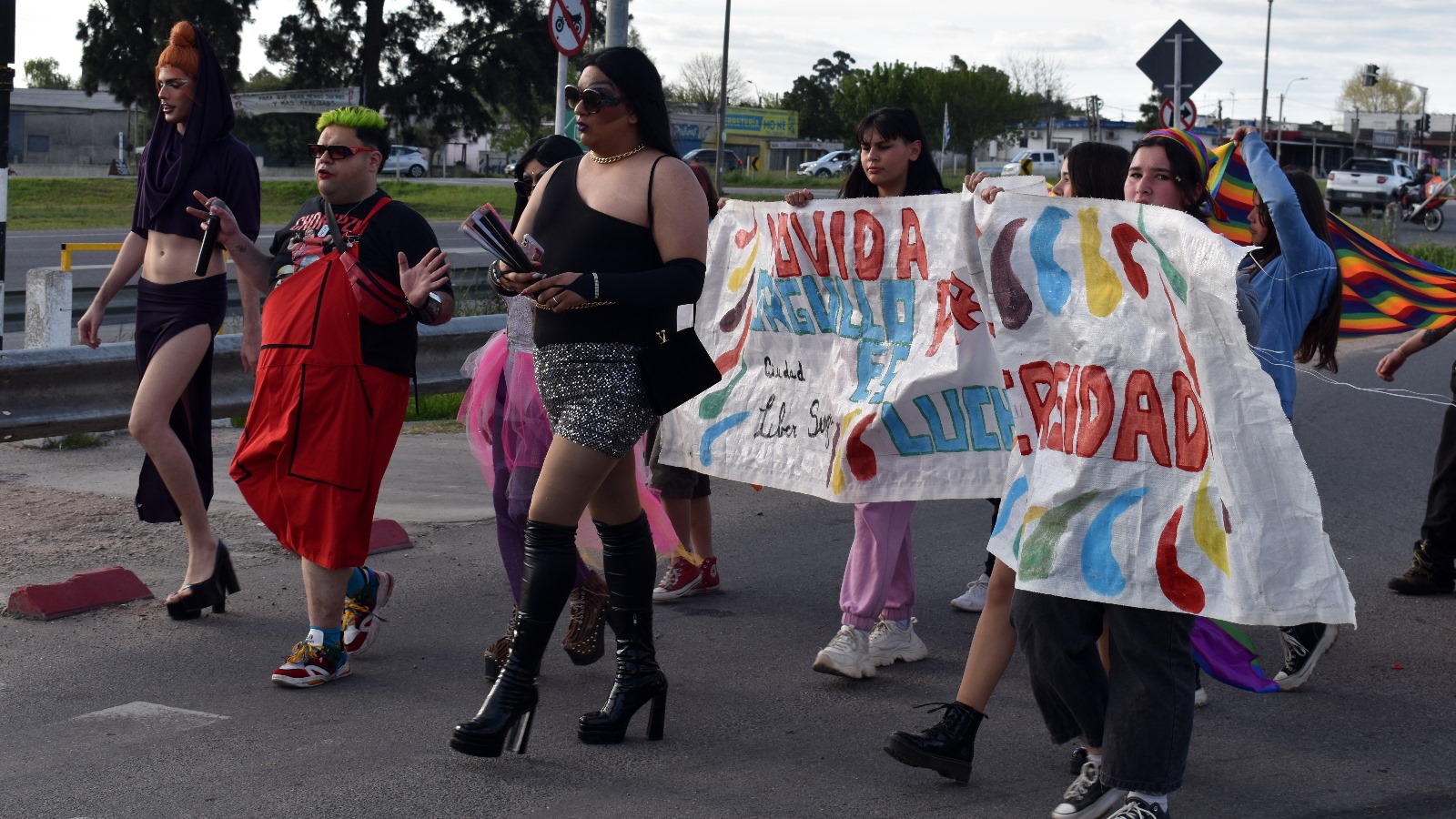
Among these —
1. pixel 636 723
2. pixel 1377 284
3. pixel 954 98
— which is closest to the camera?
pixel 636 723

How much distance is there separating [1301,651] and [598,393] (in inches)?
99.5

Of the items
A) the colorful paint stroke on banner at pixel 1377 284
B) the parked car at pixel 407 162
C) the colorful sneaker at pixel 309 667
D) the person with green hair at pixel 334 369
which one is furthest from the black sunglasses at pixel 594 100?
the parked car at pixel 407 162

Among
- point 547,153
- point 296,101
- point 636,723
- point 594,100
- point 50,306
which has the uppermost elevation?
point 296,101

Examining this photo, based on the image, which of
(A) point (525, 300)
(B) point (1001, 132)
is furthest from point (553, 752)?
(B) point (1001, 132)

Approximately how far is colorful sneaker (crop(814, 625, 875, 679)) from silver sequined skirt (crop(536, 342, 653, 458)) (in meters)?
1.21

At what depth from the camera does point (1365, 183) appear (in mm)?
46438

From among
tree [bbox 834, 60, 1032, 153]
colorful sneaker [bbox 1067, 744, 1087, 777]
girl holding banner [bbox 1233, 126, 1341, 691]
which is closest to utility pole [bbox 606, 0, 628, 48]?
girl holding banner [bbox 1233, 126, 1341, 691]

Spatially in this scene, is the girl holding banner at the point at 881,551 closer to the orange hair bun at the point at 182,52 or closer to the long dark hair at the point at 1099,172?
the long dark hair at the point at 1099,172

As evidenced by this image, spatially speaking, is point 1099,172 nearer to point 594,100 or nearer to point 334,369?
point 594,100

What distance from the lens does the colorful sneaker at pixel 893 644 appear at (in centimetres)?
507

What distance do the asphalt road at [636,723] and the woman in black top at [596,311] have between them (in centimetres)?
38

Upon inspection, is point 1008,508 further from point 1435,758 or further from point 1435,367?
point 1435,367

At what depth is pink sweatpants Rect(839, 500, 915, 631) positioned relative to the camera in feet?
16.1

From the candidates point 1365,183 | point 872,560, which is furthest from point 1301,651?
point 1365,183
